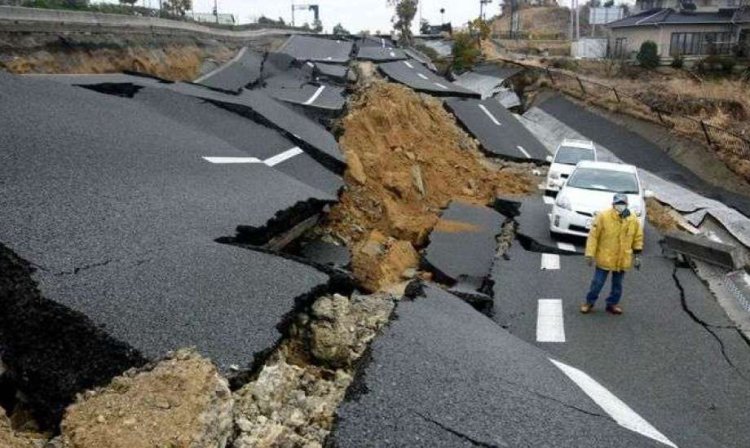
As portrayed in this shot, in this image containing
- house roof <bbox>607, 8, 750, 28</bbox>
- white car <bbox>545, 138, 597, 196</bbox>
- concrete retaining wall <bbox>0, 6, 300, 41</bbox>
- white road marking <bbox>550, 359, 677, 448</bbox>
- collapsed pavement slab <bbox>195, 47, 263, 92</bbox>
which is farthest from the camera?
house roof <bbox>607, 8, 750, 28</bbox>

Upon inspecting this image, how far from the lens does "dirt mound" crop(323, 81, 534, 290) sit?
10141 millimetres

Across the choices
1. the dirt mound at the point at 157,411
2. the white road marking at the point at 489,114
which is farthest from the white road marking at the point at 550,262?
the white road marking at the point at 489,114

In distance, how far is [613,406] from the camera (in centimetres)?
535

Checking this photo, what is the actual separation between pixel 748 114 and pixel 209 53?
79.4 feet

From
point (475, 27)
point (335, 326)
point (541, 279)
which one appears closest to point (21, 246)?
point (335, 326)

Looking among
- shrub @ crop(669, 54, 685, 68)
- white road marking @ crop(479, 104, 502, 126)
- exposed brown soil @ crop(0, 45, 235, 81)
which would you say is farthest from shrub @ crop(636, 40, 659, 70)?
exposed brown soil @ crop(0, 45, 235, 81)

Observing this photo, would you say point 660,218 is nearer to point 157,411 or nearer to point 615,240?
point 615,240

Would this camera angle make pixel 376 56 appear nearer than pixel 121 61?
No

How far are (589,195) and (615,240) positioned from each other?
372 centimetres

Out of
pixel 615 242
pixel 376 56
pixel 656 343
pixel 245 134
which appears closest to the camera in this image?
pixel 656 343

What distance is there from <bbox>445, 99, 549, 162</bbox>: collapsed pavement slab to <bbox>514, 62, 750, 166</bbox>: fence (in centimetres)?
530

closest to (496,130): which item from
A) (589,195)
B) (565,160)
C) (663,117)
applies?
(565,160)

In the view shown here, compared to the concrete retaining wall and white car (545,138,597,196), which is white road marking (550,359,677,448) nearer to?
white car (545,138,597,196)

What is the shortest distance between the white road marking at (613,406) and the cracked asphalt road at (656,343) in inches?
7.9
